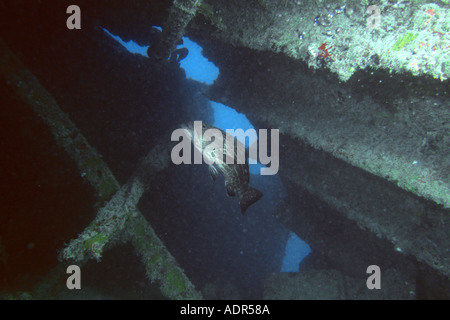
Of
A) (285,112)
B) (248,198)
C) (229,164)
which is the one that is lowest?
(248,198)

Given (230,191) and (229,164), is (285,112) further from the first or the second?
(230,191)

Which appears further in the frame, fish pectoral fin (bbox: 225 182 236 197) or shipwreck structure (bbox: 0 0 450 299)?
fish pectoral fin (bbox: 225 182 236 197)

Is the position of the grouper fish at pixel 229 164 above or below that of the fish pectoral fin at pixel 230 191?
above

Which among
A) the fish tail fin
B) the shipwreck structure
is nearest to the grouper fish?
the fish tail fin

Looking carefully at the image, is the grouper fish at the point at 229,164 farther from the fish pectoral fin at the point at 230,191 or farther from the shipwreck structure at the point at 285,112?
the shipwreck structure at the point at 285,112

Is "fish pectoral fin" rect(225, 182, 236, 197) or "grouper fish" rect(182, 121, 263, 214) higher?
"grouper fish" rect(182, 121, 263, 214)

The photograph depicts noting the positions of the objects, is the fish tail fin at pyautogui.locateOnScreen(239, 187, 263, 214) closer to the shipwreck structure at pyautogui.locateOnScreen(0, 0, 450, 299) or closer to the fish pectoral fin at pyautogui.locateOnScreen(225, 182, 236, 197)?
the fish pectoral fin at pyautogui.locateOnScreen(225, 182, 236, 197)

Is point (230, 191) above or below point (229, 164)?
below

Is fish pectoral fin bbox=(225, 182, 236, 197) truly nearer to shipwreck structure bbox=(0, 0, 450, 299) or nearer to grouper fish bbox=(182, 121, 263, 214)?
grouper fish bbox=(182, 121, 263, 214)

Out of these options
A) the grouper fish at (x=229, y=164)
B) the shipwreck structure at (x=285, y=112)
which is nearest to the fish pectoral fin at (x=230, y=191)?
the grouper fish at (x=229, y=164)

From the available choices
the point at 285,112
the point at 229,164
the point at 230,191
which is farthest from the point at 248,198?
the point at 285,112
